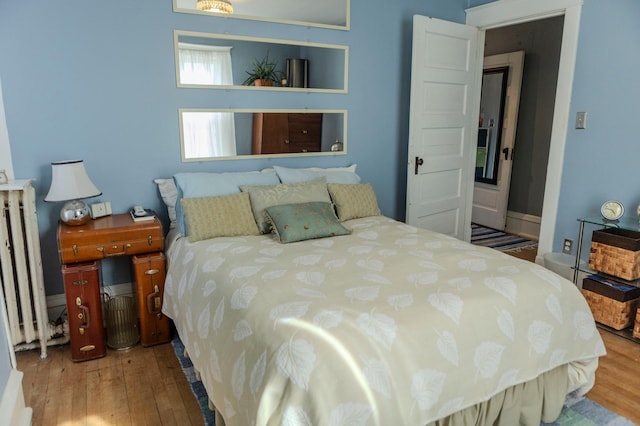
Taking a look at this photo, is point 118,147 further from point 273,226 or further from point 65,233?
point 273,226

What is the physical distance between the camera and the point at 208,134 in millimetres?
3092

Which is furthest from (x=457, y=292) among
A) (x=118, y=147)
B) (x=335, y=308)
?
(x=118, y=147)

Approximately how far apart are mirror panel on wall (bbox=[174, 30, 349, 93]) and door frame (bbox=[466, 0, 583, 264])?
1399 mm

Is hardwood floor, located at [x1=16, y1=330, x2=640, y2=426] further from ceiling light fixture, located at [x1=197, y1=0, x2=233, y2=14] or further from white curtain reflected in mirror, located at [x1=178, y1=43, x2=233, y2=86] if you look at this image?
ceiling light fixture, located at [x1=197, y1=0, x2=233, y2=14]

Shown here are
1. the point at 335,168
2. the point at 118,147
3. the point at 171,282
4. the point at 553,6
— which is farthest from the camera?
the point at 335,168

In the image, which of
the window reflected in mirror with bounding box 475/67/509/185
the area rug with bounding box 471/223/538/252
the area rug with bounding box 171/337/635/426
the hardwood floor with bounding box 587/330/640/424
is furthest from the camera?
the window reflected in mirror with bounding box 475/67/509/185

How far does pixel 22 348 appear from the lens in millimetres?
2578

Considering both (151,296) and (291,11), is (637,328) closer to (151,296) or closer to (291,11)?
(151,296)

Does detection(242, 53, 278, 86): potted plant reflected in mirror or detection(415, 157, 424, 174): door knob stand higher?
detection(242, 53, 278, 86): potted plant reflected in mirror

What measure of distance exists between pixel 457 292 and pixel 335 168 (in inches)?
76.7

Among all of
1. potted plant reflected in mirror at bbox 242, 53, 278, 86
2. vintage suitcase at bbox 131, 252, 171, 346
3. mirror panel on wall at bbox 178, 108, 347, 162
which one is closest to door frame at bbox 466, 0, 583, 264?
mirror panel on wall at bbox 178, 108, 347, 162

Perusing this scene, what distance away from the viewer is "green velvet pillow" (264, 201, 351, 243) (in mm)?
2514

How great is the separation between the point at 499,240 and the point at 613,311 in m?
2.13

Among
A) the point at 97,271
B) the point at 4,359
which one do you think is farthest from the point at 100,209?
the point at 4,359
